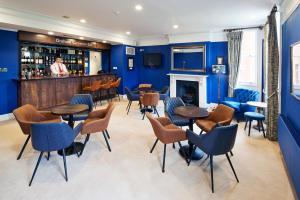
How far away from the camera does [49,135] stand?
305 centimetres

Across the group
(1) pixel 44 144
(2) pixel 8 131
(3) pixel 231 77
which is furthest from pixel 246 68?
(2) pixel 8 131

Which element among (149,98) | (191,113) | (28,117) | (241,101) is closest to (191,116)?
(191,113)

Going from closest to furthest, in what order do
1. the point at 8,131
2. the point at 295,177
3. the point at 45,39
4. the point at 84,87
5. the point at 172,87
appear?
the point at 295,177 → the point at 8,131 → the point at 45,39 → the point at 84,87 → the point at 172,87

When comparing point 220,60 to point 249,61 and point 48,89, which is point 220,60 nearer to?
point 249,61

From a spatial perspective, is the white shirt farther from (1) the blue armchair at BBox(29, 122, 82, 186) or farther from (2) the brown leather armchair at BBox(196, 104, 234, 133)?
(2) the brown leather armchair at BBox(196, 104, 234, 133)

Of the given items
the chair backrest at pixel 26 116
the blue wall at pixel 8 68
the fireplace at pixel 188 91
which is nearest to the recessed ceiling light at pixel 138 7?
the chair backrest at pixel 26 116

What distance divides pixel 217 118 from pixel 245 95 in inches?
121

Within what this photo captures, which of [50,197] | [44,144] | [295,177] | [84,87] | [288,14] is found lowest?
[50,197]

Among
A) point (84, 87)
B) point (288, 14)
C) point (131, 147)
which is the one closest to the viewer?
Result: point (288, 14)

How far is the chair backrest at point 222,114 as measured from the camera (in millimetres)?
4059

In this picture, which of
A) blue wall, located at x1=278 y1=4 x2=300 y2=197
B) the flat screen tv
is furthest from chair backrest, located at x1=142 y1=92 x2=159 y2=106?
the flat screen tv

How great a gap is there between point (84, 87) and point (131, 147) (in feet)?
16.2

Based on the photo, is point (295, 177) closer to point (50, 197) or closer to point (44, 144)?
point (50, 197)

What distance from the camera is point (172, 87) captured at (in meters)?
9.46
